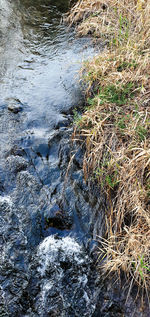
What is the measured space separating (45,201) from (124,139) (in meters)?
1.23

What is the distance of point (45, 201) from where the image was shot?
3.10 m

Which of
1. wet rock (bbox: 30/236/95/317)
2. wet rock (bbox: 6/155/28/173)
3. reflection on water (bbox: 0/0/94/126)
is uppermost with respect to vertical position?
reflection on water (bbox: 0/0/94/126)

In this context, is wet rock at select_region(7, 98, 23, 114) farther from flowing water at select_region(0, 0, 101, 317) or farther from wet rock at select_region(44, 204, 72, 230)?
wet rock at select_region(44, 204, 72, 230)

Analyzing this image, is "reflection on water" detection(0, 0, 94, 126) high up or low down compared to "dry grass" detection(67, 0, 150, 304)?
up

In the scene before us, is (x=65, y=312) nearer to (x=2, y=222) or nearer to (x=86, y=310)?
(x=86, y=310)

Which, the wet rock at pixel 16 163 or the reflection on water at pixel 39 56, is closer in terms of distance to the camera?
the wet rock at pixel 16 163

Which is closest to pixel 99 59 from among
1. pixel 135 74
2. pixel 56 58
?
pixel 135 74

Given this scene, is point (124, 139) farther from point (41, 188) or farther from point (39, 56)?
point (39, 56)

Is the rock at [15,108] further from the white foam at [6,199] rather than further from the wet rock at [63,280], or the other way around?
the wet rock at [63,280]

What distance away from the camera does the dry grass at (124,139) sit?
2.46 meters

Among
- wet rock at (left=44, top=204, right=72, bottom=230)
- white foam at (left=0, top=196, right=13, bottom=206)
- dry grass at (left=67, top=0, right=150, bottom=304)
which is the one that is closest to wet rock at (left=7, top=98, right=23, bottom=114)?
dry grass at (left=67, top=0, right=150, bottom=304)

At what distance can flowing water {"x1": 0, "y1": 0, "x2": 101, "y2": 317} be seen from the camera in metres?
2.43

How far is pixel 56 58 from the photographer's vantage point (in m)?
5.36

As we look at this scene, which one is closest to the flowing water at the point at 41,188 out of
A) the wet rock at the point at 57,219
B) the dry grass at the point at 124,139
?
the wet rock at the point at 57,219
